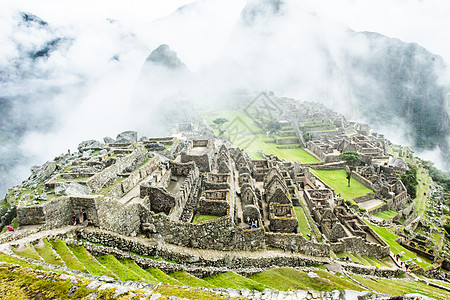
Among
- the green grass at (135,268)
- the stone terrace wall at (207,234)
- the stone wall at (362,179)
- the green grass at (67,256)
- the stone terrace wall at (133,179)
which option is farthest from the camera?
the stone wall at (362,179)

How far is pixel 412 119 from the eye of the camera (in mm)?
169250

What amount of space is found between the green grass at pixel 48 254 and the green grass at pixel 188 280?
640 centimetres

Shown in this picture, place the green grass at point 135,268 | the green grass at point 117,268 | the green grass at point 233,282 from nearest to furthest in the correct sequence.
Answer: the green grass at point 117,268 → the green grass at point 135,268 → the green grass at point 233,282

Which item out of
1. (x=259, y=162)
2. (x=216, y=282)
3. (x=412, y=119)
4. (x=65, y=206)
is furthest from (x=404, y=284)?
(x=412, y=119)

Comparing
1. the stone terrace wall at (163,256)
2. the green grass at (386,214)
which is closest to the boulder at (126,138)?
the stone terrace wall at (163,256)

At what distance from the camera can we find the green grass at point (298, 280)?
17203mm

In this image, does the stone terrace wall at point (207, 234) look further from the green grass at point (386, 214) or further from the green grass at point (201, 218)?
the green grass at point (386, 214)

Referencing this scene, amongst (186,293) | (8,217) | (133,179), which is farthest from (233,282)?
(8,217)

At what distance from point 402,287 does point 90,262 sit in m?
22.7

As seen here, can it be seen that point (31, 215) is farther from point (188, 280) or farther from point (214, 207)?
point (214, 207)

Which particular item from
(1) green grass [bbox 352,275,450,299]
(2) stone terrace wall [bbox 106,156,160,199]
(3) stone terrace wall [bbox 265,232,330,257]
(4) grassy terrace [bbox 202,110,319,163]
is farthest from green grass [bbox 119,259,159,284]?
(4) grassy terrace [bbox 202,110,319,163]

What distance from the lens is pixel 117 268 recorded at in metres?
14.7

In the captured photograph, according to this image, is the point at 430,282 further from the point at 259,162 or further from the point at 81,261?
the point at 81,261

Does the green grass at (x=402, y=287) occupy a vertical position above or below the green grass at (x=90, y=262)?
below
